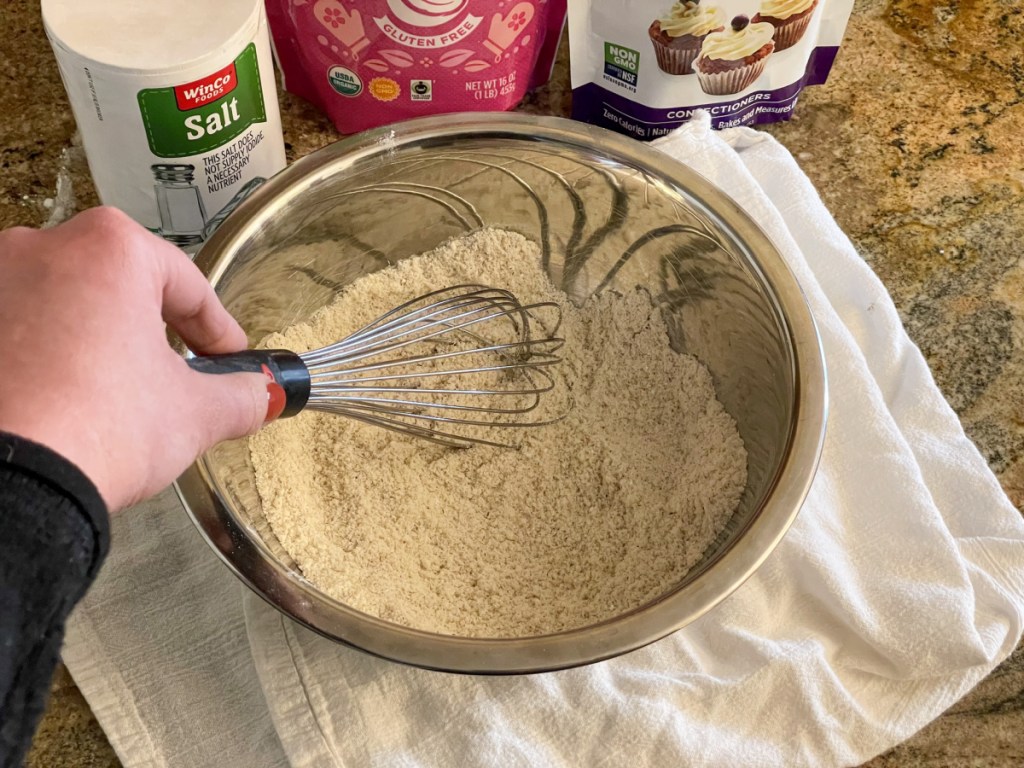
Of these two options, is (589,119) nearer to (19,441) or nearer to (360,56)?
(360,56)

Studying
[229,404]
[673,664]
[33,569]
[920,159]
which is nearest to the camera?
[33,569]

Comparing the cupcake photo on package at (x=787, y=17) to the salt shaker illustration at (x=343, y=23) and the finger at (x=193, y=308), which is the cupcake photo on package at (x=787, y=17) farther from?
the finger at (x=193, y=308)

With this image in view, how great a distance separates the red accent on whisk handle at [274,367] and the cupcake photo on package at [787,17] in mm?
518

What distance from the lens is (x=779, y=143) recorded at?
992 millimetres

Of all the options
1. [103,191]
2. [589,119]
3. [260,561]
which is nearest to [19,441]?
[260,561]

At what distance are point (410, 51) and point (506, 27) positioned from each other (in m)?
0.08

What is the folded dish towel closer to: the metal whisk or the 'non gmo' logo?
the metal whisk

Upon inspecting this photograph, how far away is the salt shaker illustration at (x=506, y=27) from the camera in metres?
0.84

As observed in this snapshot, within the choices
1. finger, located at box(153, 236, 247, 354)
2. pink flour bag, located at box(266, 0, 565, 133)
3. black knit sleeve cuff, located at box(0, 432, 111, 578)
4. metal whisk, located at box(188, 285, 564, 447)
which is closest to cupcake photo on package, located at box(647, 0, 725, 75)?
pink flour bag, located at box(266, 0, 565, 133)

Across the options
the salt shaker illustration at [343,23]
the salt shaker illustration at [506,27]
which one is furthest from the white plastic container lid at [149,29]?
the salt shaker illustration at [506,27]

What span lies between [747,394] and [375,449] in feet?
1.00

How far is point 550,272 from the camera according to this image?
93 centimetres

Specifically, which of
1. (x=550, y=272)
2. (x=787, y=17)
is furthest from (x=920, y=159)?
(x=550, y=272)

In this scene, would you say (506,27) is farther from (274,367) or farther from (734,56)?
(274,367)
